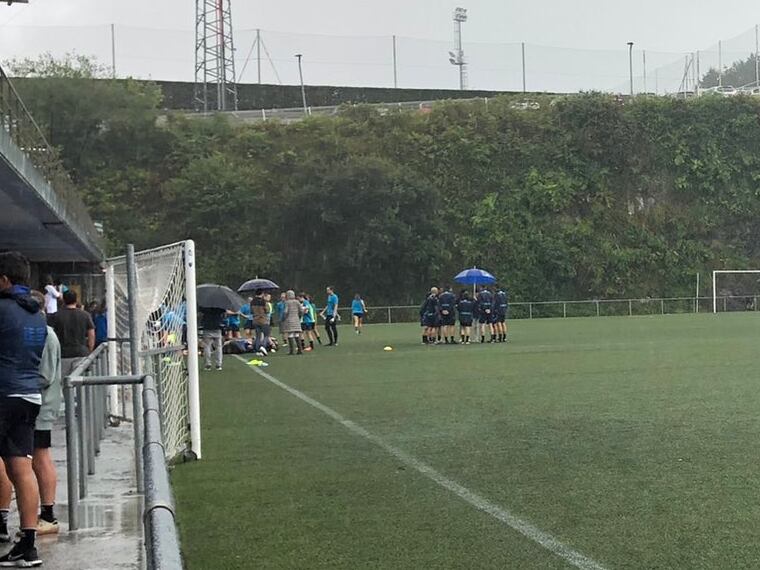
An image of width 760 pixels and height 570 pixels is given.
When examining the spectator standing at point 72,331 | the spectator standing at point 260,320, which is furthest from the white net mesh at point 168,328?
the spectator standing at point 260,320

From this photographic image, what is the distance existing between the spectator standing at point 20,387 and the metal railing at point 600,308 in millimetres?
41146

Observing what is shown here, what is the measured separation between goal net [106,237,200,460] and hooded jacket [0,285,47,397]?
3005mm

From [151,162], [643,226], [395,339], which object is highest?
[151,162]

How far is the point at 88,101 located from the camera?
51938 millimetres

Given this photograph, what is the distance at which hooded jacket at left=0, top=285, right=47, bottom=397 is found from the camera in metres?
5.89

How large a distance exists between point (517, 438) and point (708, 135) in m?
50.6

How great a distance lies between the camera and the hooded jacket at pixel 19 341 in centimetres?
589

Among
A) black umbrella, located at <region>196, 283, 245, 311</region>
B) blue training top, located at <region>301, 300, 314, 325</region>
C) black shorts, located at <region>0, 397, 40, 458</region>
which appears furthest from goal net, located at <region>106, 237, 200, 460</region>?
blue training top, located at <region>301, 300, 314, 325</region>

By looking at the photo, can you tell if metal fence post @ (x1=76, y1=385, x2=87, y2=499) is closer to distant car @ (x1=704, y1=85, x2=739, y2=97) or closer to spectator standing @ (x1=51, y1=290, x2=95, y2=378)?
spectator standing @ (x1=51, y1=290, x2=95, y2=378)

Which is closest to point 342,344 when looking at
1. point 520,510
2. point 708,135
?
point 520,510

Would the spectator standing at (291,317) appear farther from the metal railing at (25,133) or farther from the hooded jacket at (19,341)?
the hooded jacket at (19,341)

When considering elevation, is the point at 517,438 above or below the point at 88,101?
below

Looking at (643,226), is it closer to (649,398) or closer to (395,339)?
(395,339)

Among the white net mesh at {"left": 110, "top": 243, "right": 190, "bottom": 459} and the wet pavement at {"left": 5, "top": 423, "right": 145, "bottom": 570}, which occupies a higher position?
the white net mesh at {"left": 110, "top": 243, "right": 190, "bottom": 459}
